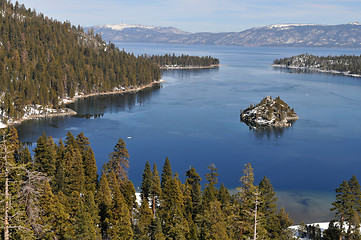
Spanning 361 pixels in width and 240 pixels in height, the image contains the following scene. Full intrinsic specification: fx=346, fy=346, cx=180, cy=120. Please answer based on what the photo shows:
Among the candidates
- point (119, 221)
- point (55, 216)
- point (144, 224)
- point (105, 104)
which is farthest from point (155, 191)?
point (105, 104)

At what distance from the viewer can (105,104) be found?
169 m

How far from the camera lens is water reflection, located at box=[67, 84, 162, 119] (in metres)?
150

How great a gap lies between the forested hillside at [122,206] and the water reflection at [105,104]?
8054 cm

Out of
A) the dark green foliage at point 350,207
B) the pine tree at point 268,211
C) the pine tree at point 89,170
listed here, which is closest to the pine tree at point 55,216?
the pine tree at point 89,170

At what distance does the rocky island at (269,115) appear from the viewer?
136000mm

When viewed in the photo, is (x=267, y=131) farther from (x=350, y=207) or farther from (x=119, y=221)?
(x=119, y=221)

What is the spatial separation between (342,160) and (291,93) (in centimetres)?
10855

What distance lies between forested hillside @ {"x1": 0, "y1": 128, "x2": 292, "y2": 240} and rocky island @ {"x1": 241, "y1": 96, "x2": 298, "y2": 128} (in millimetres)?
78158

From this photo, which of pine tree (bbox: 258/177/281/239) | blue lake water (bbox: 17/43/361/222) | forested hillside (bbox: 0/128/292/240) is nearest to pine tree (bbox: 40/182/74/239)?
forested hillside (bbox: 0/128/292/240)

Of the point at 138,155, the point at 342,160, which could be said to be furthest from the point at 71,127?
the point at 342,160

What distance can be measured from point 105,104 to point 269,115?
7851 cm

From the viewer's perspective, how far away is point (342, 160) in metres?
94.3

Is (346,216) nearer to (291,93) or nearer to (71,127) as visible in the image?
(71,127)

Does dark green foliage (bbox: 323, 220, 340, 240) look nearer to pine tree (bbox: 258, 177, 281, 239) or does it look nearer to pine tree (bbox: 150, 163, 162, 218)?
Answer: pine tree (bbox: 258, 177, 281, 239)
